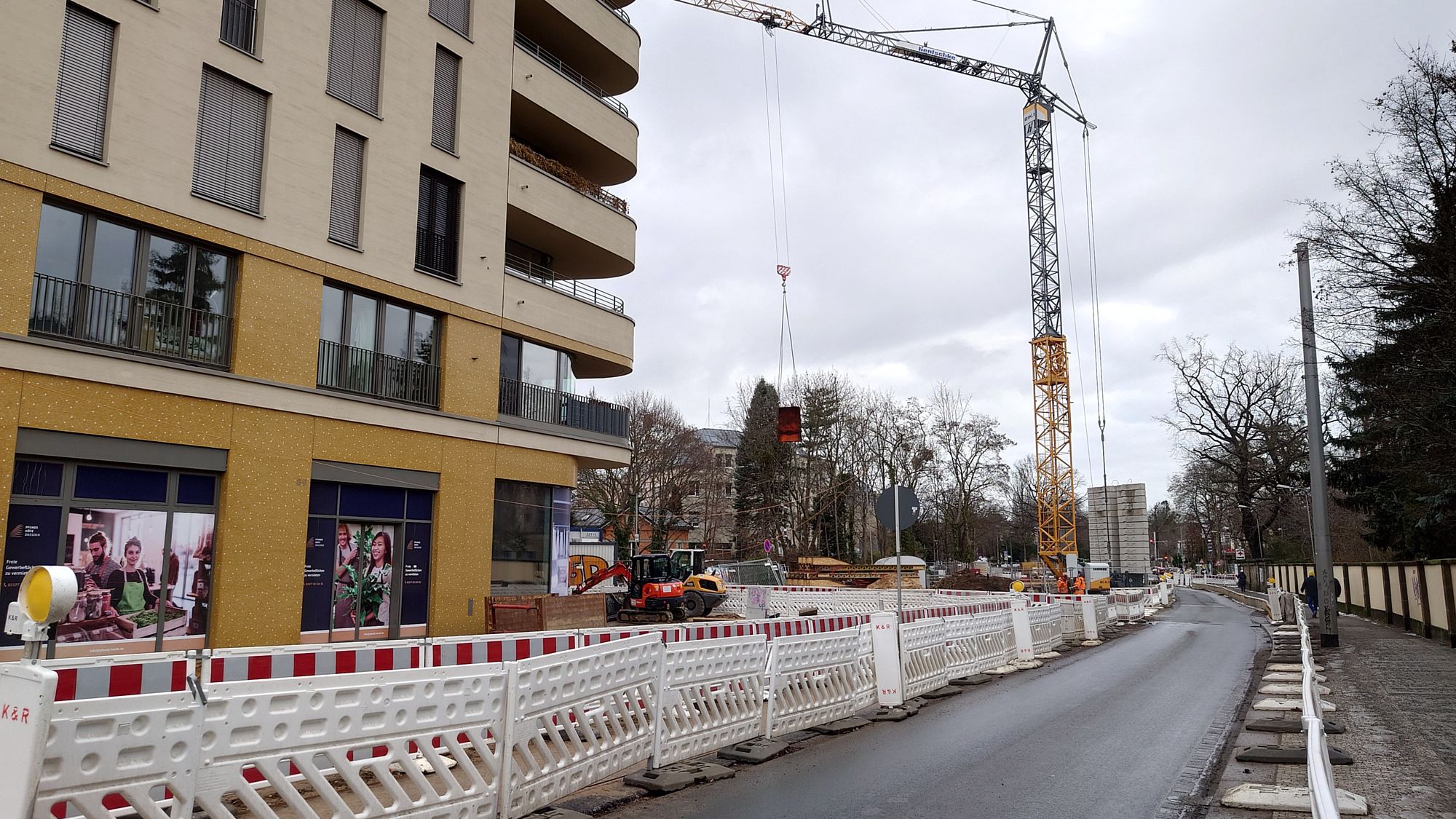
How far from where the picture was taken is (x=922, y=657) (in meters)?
13.9

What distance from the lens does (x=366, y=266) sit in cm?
2008

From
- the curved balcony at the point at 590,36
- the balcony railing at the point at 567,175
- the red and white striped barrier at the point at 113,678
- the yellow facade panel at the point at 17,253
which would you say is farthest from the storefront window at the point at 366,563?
the curved balcony at the point at 590,36

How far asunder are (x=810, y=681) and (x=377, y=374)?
13.5 meters

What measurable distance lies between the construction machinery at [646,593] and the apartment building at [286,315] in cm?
424

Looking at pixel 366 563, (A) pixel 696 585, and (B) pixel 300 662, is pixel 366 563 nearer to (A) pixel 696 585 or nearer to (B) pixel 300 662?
(A) pixel 696 585

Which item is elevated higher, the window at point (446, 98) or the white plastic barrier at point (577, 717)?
the window at point (446, 98)

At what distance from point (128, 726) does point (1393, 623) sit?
35354mm

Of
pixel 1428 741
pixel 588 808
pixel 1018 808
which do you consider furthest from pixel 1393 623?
pixel 588 808

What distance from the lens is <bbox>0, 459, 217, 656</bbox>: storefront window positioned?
47.1 feet

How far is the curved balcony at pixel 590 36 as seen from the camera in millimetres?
26359

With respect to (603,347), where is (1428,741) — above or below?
below

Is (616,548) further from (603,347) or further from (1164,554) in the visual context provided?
(1164,554)

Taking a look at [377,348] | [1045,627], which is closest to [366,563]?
[377,348]

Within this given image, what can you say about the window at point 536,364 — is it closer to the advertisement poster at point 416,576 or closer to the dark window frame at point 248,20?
the advertisement poster at point 416,576
